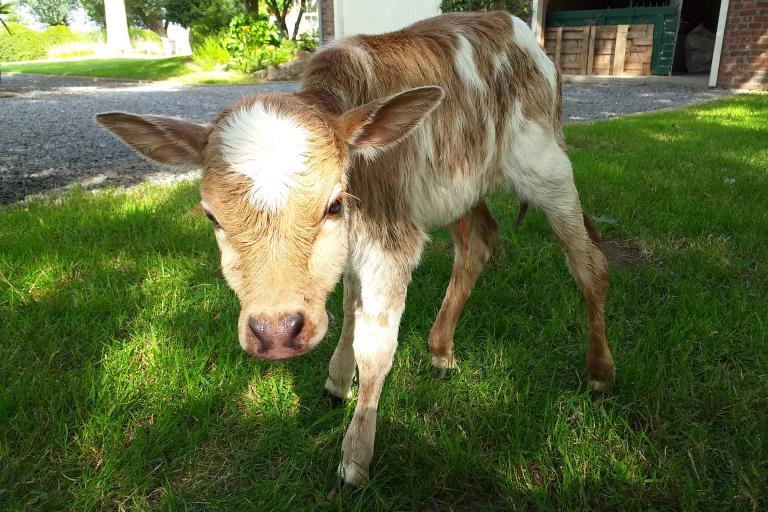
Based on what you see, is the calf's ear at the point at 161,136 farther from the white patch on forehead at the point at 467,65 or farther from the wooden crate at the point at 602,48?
the wooden crate at the point at 602,48

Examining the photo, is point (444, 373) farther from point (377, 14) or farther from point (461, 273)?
point (377, 14)

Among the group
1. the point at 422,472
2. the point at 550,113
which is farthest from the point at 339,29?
the point at 422,472

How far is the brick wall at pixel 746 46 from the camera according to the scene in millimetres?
11305

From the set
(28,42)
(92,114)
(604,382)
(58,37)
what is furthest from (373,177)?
(58,37)

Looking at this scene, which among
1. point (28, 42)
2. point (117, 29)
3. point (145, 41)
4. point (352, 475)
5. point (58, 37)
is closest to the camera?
point (352, 475)

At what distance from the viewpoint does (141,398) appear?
7.41ft

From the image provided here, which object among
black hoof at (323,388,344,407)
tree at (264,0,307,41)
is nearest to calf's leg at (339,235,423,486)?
black hoof at (323,388,344,407)

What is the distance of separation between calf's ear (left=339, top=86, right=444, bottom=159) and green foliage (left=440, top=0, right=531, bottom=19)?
12.7 metres

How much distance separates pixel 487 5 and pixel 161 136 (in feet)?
43.8

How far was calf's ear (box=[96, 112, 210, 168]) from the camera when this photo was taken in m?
1.67

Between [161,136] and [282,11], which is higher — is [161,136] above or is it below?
below

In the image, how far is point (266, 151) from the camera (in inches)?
59.5

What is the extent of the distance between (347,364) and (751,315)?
6.56 ft

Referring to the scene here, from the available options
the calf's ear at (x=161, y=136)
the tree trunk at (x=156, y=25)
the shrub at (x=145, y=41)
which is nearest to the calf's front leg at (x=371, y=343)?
the calf's ear at (x=161, y=136)
